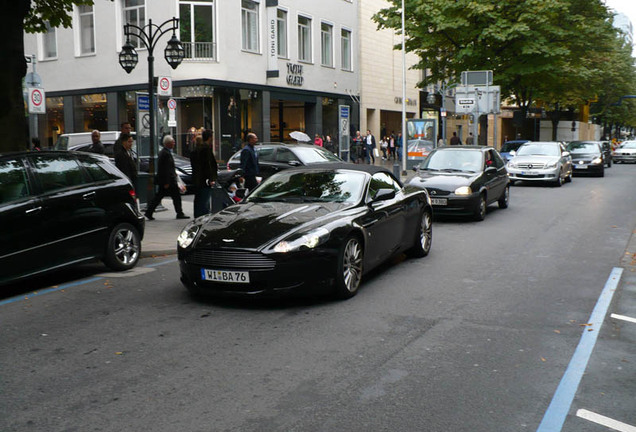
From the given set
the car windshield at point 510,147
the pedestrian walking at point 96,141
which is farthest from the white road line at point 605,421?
the car windshield at point 510,147

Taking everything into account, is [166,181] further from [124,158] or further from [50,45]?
[50,45]

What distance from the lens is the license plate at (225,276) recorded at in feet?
22.1

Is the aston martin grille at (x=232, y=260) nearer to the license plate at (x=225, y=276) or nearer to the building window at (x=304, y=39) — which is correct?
the license plate at (x=225, y=276)

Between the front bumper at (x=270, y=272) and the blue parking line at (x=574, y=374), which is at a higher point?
the front bumper at (x=270, y=272)

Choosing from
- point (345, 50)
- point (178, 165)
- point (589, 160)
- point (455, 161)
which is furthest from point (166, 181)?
point (345, 50)

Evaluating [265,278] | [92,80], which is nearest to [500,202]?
[265,278]

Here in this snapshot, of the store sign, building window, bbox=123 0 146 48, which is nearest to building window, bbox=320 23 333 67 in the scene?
the store sign

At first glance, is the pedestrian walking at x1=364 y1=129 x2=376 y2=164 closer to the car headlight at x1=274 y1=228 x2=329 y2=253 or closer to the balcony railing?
the balcony railing

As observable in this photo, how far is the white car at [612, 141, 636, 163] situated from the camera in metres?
46.1

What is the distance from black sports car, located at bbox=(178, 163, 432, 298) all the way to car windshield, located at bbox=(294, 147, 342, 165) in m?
10.4

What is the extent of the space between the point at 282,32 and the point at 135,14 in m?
7.37

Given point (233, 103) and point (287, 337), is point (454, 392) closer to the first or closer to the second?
point (287, 337)

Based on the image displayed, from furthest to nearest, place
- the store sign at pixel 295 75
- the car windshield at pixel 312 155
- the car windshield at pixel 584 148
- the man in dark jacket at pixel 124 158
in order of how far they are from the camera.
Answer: the store sign at pixel 295 75, the car windshield at pixel 584 148, the car windshield at pixel 312 155, the man in dark jacket at pixel 124 158

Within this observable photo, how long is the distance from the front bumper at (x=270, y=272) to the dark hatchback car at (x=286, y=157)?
40.6ft
